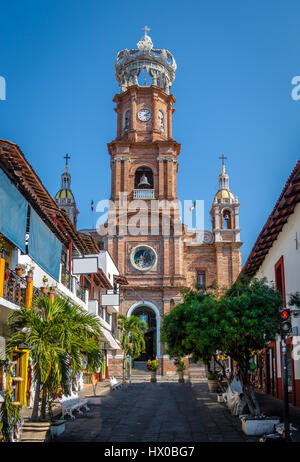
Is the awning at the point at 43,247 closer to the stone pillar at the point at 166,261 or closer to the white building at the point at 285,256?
the white building at the point at 285,256

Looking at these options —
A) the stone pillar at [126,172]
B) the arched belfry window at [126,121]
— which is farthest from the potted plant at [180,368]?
the arched belfry window at [126,121]

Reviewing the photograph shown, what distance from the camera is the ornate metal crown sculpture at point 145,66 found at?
56531mm

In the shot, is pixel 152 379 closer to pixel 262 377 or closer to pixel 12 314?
pixel 262 377

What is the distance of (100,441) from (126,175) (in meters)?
40.2

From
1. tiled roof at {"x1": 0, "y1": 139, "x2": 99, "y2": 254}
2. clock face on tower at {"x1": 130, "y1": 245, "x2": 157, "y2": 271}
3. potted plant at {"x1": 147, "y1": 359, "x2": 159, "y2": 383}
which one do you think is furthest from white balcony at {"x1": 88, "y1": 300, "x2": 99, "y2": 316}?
clock face on tower at {"x1": 130, "y1": 245, "x2": 157, "y2": 271}

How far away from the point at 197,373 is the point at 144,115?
2581cm

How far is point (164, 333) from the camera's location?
23.2 meters

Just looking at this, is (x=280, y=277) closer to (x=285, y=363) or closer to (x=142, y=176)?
(x=285, y=363)

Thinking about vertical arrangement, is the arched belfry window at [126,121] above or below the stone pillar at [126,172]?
above

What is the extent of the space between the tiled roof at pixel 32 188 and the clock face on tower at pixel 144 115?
1136 inches

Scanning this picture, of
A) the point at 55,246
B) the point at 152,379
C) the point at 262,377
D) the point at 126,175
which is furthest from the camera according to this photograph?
the point at 126,175

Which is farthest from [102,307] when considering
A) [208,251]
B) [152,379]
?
[208,251]

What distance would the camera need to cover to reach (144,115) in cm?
5519

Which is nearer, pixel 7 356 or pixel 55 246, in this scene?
pixel 7 356
